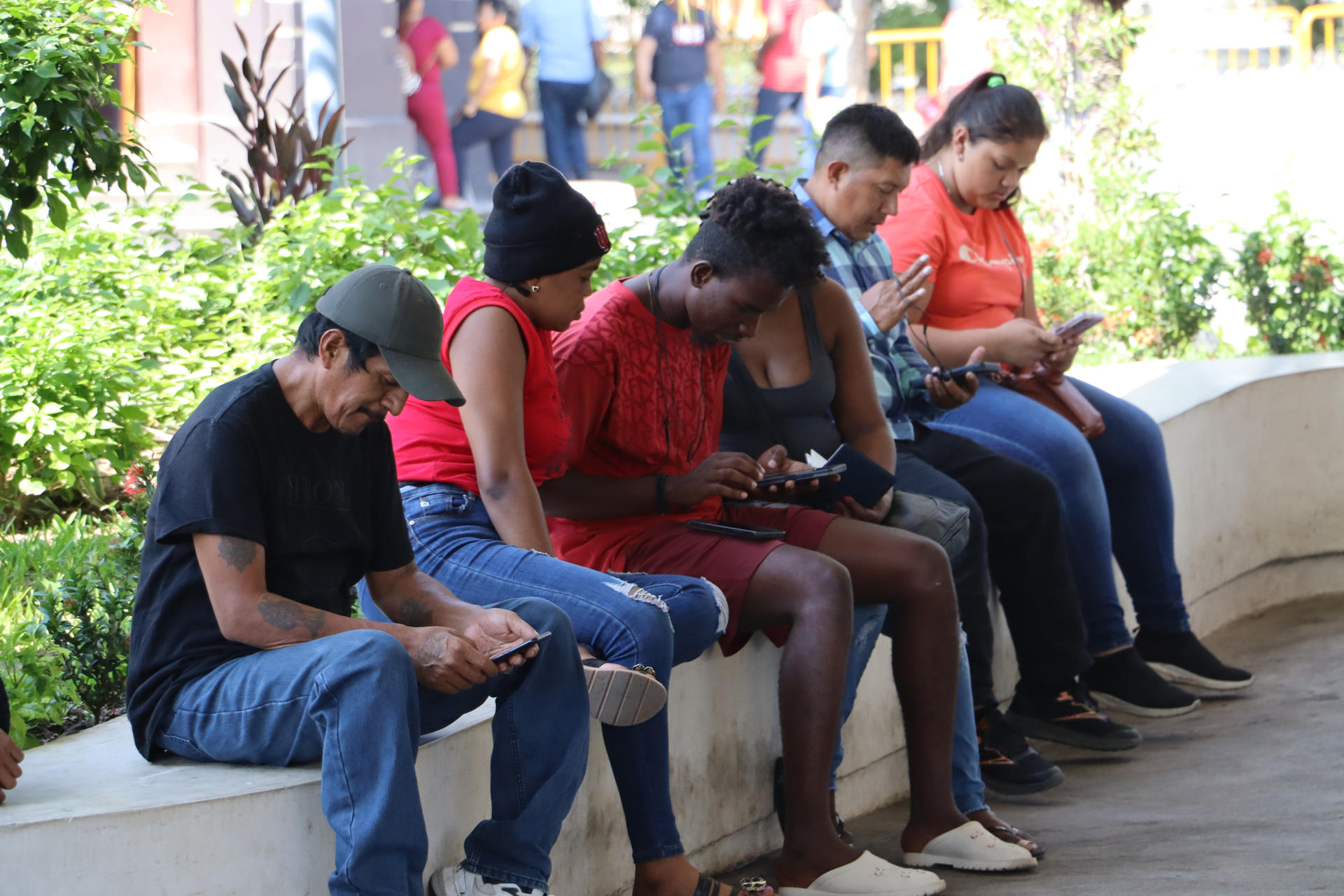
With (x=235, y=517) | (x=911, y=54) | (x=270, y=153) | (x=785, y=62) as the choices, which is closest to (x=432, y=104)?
(x=785, y=62)

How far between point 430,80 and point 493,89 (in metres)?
0.89

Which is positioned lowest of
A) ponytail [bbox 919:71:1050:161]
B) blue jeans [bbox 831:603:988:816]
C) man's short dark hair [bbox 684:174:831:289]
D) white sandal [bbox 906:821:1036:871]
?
white sandal [bbox 906:821:1036:871]

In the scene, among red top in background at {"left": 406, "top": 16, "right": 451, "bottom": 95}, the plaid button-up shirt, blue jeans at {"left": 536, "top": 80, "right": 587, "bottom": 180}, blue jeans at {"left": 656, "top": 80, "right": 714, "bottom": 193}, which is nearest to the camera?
the plaid button-up shirt

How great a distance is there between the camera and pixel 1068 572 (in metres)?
4.29

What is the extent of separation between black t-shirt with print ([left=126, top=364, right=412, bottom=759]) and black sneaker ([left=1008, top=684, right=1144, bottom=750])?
2.37 m

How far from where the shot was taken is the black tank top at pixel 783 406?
3.79 metres

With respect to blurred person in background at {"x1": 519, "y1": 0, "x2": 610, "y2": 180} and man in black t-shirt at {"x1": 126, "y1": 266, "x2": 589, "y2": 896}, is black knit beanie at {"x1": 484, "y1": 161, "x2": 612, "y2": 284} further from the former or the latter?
blurred person in background at {"x1": 519, "y1": 0, "x2": 610, "y2": 180}

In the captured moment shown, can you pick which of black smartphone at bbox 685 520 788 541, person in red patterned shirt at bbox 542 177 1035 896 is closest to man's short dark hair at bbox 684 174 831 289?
person in red patterned shirt at bbox 542 177 1035 896

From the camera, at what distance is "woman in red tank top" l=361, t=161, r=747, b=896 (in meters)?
2.87

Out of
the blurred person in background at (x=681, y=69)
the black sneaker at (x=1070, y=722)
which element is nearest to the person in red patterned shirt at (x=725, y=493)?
the black sneaker at (x=1070, y=722)

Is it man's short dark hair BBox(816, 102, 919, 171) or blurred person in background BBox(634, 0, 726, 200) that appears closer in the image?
man's short dark hair BBox(816, 102, 919, 171)

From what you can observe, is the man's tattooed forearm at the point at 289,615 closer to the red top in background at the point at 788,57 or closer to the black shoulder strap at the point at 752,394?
the black shoulder strap at the point at 752,394

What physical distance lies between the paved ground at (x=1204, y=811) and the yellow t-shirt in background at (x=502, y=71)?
31.7ft

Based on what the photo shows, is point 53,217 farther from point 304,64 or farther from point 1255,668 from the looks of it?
point 304,64
